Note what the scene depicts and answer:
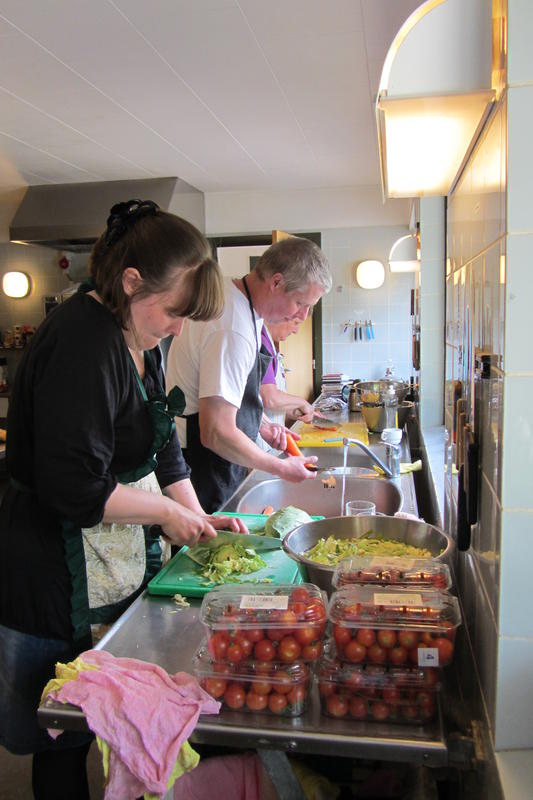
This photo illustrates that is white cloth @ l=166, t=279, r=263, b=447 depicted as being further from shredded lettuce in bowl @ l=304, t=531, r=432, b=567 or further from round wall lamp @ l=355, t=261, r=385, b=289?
round wall lamp @ l=355, t=261, r=385, b=289

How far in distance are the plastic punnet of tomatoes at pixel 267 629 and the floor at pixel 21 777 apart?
4.75ft

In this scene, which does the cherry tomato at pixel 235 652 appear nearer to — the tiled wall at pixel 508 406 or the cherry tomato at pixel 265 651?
the cherry tomato at pixel 265 651

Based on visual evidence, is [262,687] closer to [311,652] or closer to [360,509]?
[311,652]

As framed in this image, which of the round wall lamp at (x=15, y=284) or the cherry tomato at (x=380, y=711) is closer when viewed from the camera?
the cherry tomato at (x=380, y=711)

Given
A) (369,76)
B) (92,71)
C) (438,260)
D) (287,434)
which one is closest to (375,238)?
(438,260)

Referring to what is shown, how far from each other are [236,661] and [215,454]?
128cm

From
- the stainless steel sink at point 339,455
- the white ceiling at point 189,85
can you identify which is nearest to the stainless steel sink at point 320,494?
the stainless steel sink at point 339,455

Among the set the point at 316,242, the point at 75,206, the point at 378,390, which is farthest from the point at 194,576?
the point at 316,242

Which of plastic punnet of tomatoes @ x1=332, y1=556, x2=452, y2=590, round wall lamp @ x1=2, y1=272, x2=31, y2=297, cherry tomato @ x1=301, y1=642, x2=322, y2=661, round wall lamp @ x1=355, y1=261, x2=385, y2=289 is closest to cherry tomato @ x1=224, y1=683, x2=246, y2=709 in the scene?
cherry tomato @ x1=301, y1=642, x2=322, y2=661

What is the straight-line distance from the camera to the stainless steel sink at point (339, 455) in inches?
118

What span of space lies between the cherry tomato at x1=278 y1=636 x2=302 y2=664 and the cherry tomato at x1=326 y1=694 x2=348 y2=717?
9 centimetres

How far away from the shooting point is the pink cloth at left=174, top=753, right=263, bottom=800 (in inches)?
54.2

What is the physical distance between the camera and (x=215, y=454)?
228cm

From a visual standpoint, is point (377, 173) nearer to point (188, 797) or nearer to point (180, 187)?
point (180, 187)
